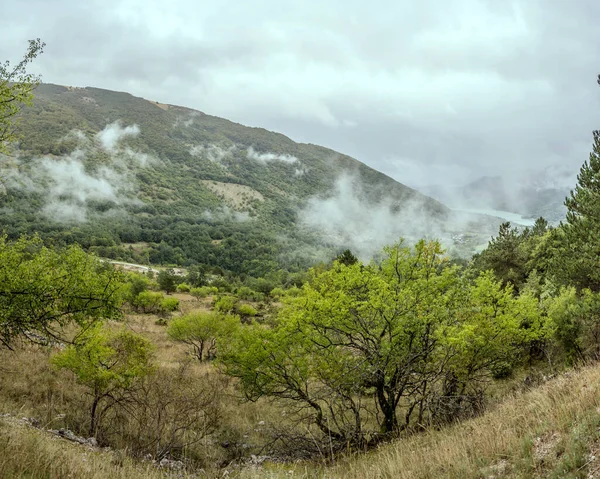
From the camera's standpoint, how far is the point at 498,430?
19.6 feet

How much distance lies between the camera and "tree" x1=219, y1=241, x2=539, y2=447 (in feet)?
39.1

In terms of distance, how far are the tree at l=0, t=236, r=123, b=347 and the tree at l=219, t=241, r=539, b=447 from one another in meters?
5.91

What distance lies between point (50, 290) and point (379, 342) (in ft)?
33.6

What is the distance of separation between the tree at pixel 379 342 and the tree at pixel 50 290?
591 cm

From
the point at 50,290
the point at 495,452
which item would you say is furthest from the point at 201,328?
the point at 495,452

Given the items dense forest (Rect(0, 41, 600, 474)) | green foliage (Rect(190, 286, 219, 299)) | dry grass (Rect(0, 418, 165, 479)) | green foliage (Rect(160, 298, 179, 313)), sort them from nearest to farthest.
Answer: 1. dry grass (Rect(0, 418, 165, 479))
2. dense forest (Rect(0, 41, 600, 474))
3. green foliage (Rect(160, 298, 179, 313))
4. green foliage (Rect(190, 286, 219, 299))

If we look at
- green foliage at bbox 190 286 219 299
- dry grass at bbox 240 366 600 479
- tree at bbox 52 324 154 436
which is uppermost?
dry grass at bbox 240 366 600 479

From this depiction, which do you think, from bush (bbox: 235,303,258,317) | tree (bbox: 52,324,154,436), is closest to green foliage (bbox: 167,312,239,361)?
tree (bbox: 52,324,154,436)

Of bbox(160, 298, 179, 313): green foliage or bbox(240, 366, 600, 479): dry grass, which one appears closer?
bbox(240, 366, 600, 479): dry grass

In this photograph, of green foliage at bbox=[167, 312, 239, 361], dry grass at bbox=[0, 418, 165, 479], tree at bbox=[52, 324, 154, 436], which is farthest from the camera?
green foliage at bbox=[167, 312, 239, 361]

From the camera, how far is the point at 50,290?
30.8ft

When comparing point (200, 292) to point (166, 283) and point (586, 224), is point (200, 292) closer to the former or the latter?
point (166, 283)

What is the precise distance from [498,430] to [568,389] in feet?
8.18

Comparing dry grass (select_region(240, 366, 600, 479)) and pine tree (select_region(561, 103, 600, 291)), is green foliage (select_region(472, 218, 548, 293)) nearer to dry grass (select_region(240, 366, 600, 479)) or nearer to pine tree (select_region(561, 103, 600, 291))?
pine tree (select_region(561, 103, 600, 291))
